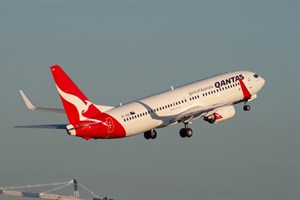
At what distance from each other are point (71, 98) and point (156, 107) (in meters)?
13.0

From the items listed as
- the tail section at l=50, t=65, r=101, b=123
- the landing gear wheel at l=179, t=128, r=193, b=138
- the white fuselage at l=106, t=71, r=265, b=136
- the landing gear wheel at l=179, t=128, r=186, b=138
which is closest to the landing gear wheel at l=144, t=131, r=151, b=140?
the landing gear wheel at l=179, t=128, r=186, b=138

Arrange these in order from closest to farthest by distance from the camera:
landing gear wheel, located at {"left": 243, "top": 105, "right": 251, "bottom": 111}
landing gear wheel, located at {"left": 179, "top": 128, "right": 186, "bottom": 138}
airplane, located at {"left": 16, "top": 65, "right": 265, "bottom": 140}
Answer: airplane, located at {"left": 16, "top": 65, "right": 265, "bottom": 140} < landing gear wheel, located at {"left": 179, "top": 128, "right": 186, "bottom": 138} < landing gear wheel, located at {"left": 243, "top": 105, "right": 251, "bottom": 111}

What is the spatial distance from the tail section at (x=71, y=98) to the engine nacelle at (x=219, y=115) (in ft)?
67.4

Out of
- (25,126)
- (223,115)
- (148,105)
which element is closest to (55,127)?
(25,126)

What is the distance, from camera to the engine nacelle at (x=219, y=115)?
130m

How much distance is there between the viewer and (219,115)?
5123 inches

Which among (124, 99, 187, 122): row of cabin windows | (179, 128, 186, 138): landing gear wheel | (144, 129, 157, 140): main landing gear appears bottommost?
(179, 128, 186, 138): landing gear wheel

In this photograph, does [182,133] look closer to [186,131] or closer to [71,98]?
[186,131]

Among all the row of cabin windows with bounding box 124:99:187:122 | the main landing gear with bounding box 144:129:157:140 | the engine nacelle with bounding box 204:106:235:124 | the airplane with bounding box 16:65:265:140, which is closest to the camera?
the airplane with bounding box 16:65:265:140

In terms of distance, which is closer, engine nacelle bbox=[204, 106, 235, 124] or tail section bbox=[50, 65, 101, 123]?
tail section bbox=[50, 65, 101, 123]

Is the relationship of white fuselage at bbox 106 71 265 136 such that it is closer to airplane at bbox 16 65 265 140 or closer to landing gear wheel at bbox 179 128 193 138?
airplane at bbox 16 65 265 140

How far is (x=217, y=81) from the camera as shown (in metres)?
132

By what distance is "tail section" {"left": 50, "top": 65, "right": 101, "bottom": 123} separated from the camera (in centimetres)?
11469

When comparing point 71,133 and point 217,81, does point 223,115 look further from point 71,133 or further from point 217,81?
point 71,133
